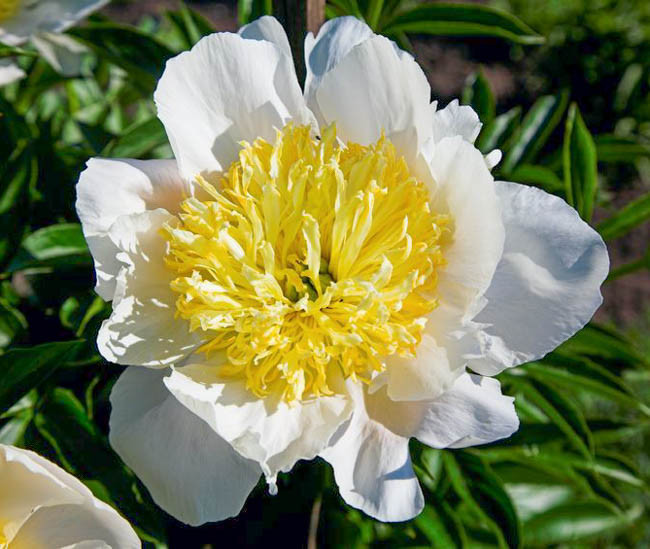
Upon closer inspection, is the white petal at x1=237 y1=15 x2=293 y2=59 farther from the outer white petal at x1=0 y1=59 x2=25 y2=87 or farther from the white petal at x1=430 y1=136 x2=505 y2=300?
the outer white petal at x1=0 y1=59 x2=25 y2=87

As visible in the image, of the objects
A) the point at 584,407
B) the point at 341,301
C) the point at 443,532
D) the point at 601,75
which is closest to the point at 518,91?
the point at 601,75

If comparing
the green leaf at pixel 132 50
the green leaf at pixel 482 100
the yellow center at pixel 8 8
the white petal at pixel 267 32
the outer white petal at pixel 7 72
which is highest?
the white petal at pixel 267 32

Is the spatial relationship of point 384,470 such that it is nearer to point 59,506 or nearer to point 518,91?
point 59,506

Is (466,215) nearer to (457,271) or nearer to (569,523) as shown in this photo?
(457,271)

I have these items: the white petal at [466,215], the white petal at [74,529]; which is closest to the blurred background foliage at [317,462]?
the white petal at [74,529]

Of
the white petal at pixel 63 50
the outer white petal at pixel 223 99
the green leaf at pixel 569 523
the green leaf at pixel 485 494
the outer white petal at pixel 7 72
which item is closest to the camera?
the outer white petal at pixel 223 99

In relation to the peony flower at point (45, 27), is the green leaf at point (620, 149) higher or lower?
lower

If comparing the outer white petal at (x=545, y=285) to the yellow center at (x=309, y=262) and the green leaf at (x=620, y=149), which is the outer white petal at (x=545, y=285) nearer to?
the yellow center at (x=309, y=262)
